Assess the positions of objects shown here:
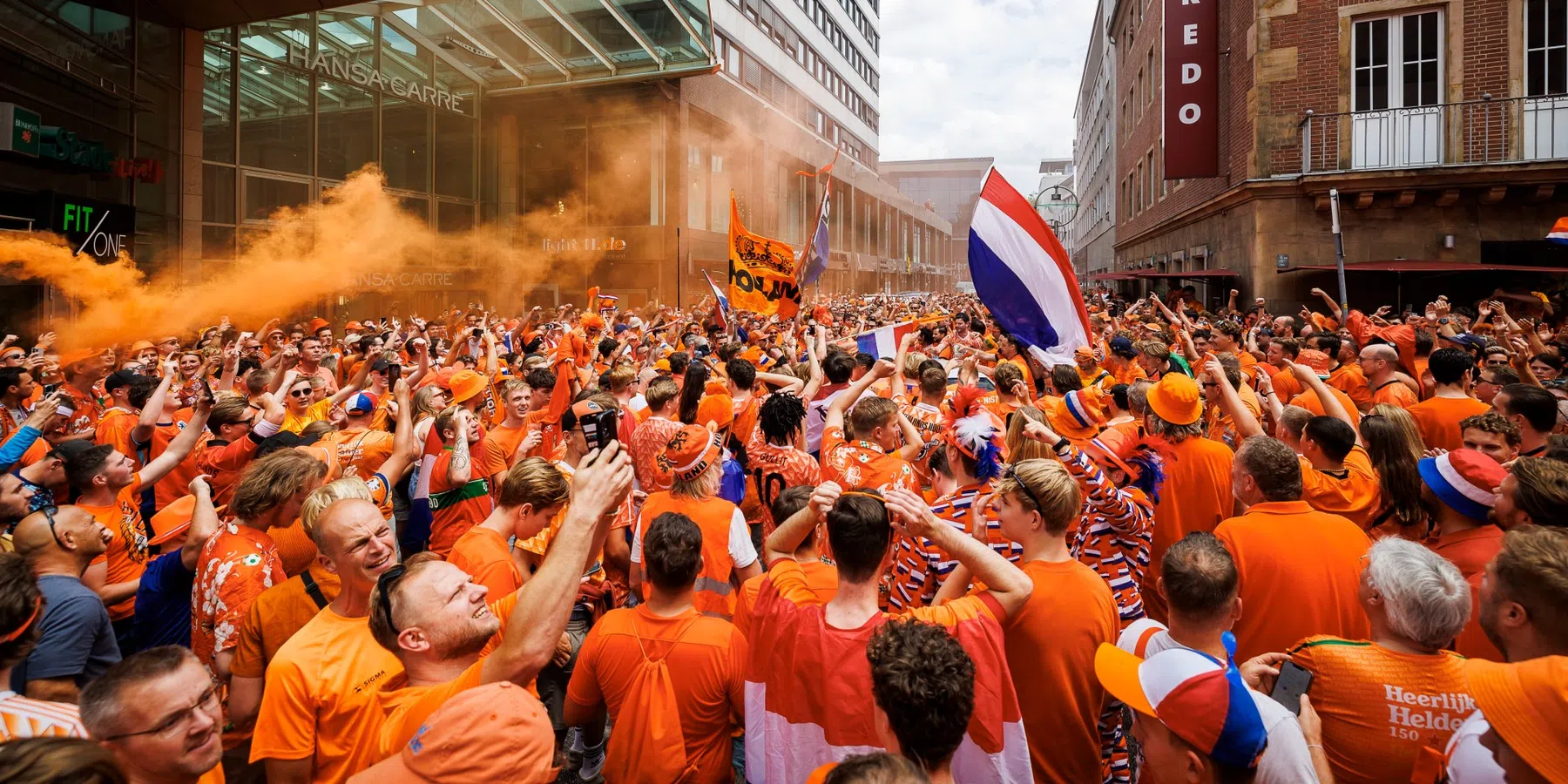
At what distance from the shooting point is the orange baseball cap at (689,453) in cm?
372

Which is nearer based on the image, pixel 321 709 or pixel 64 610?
pixel 321 709

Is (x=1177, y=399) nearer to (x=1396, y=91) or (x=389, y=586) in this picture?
(x=389, y=586)

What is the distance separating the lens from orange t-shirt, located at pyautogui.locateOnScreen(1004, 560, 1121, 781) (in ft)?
8.63

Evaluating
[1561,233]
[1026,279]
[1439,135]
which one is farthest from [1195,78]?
[1026,279]

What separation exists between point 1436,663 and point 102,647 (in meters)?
4.48

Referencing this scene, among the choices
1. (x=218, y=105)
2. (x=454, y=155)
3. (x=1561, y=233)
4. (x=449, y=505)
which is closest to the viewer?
(x=449, y=505)

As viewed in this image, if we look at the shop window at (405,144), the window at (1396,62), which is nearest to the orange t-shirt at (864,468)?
the window at (1396,62)

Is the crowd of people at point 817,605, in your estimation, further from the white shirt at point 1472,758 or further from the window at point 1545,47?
the window at point 1545,47

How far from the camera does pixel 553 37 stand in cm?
2497

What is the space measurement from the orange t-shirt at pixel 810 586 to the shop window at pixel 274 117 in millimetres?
20823

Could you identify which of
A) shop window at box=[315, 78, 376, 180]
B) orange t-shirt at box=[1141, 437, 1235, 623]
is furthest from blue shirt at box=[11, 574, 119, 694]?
shop window at box=[315, 78, 376, 180]

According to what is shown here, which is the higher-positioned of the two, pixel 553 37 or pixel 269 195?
pixel 553 37

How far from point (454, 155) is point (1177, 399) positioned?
26601mm

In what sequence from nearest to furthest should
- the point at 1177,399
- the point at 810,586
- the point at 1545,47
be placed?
the point at 810,586
the point at 1177,399
the point at 1545,47
